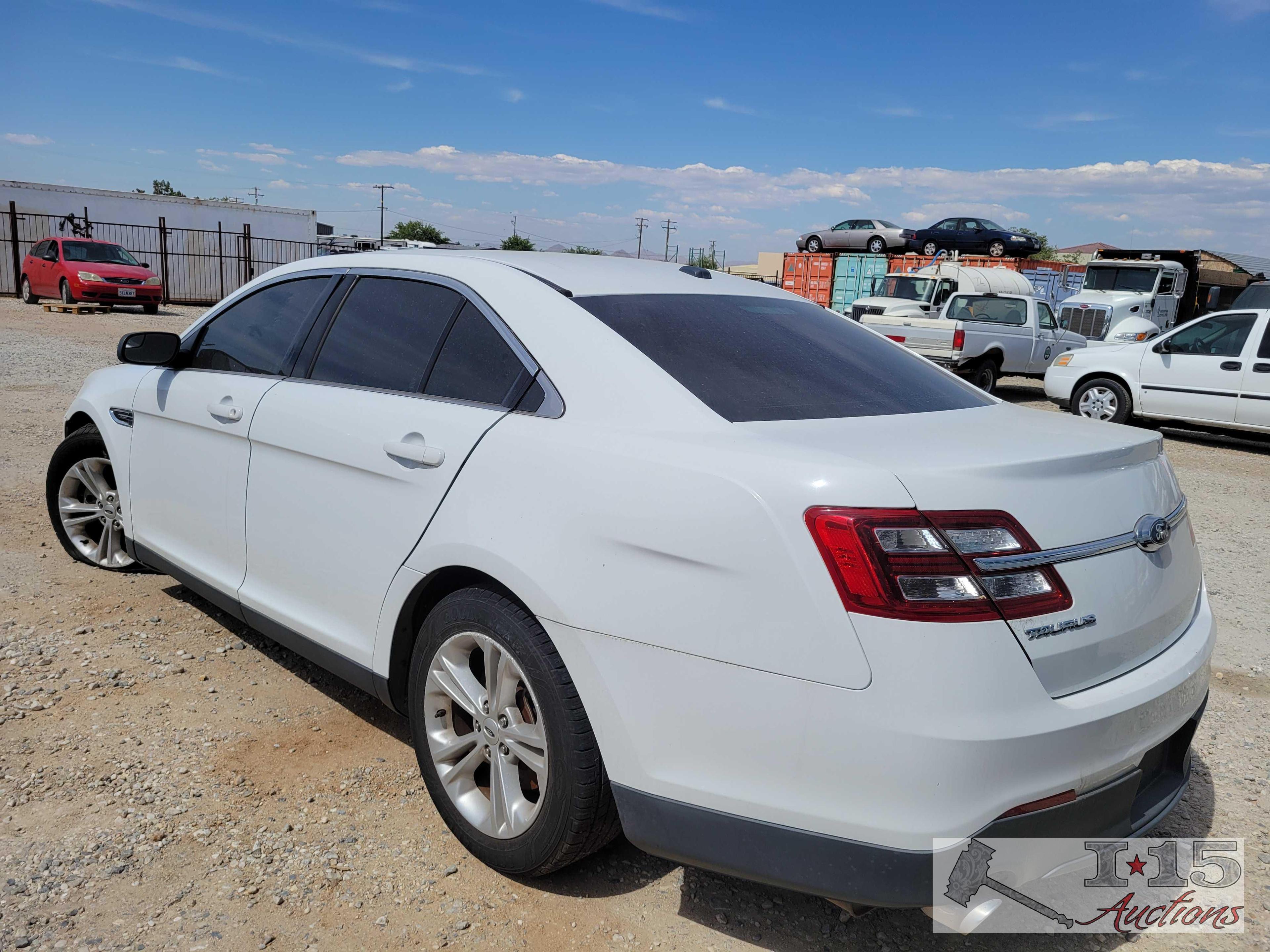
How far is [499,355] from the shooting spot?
8.48ft

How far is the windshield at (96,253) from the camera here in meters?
21.7

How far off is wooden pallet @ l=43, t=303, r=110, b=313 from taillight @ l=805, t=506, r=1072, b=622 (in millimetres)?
23795

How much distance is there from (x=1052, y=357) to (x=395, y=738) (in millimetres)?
16191

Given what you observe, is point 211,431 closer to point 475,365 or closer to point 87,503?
point 475,365

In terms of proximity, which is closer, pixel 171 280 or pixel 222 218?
pixel 171 280

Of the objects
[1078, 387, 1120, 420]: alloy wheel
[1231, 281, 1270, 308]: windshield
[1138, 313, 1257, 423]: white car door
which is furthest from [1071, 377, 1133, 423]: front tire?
[1231, 281, 1270, 308]: windshield

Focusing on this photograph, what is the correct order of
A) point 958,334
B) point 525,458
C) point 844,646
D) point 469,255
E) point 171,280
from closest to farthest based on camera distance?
point 844,646
point 525,458
point 469,255
point 958,334
point 171,280

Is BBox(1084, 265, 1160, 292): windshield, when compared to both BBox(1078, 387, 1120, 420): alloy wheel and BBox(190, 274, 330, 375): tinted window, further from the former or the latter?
BBox(190, 274, 330, 375): tinted window

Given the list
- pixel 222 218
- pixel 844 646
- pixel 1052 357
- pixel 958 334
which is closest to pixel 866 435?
pixel 844 646

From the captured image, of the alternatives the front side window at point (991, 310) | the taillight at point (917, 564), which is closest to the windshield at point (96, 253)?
the front side window at point (991, 310)

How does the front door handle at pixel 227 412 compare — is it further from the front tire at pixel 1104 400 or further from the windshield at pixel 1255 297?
the windshield at pixel 1255 297

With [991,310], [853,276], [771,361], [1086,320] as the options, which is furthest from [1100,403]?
[853,276]

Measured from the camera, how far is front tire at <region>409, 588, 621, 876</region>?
2.19 m

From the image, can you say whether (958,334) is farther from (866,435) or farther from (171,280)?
(171,280)
